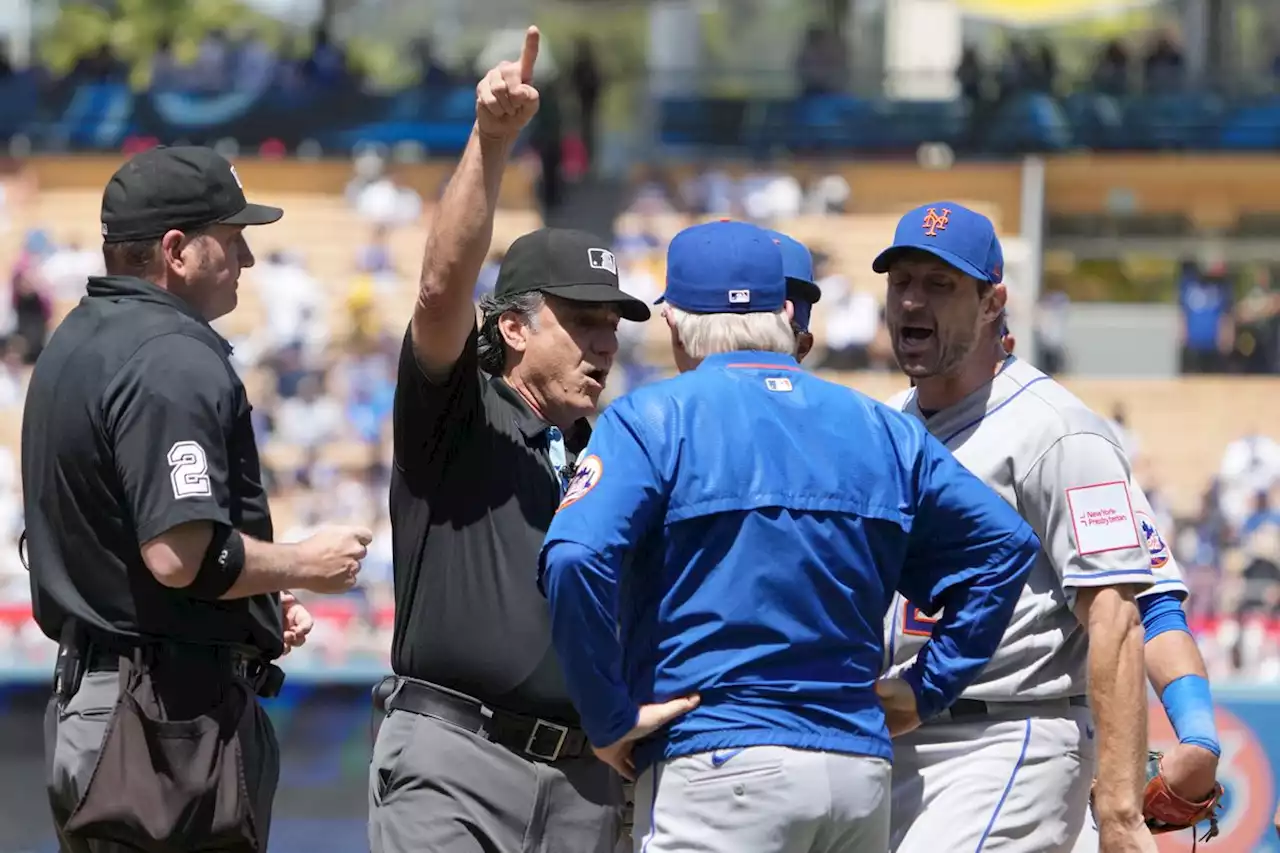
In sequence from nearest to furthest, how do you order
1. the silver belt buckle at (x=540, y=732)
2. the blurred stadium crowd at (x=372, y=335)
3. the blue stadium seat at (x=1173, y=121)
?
the silver belt buckle at (x=540, y=732) < the blurred stadium crowd at (x=372, y=335) < the blue stadium seat at (x=1173, y=121)

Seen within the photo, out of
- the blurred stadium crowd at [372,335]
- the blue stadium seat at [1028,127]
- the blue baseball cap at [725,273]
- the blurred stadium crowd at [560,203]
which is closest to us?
the blue baseball cap at [725,273]

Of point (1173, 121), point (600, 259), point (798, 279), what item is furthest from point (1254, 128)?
point (600, 259)

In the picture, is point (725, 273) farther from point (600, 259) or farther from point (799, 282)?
point (799, 282)

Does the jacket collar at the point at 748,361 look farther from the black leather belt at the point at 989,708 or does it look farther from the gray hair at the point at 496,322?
the black leather belt at the point at 989,708

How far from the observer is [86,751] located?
3715 mm

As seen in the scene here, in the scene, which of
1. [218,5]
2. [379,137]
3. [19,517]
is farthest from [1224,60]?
[218,5]

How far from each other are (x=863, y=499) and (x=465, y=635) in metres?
A: 0.89

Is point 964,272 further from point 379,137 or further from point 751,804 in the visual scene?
point 379,137

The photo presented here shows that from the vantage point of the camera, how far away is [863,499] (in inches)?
122

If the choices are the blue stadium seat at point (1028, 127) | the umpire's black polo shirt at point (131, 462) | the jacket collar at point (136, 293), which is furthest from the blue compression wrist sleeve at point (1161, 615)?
the blue stadium seat at point (1028, 127)

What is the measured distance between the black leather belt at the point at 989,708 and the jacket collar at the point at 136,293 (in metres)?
1.73

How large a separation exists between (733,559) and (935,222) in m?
1.23

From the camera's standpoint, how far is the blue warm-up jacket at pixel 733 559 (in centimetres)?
299

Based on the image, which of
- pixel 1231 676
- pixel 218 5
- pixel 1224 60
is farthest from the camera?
pixel 218 5
